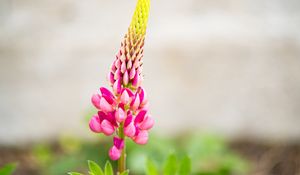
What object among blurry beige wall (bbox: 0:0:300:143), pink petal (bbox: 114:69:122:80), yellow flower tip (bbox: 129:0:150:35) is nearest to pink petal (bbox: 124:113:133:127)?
pink petal (bbox: 114:69:122:80)

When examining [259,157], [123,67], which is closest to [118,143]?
[123,67]

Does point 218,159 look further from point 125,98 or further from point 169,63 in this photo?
point 125,98

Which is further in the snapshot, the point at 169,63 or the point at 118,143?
the point at 169,63

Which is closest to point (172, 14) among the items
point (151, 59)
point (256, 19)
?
point (151, 59)

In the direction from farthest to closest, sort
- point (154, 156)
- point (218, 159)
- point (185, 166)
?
point (218, 159) < point (154, 156) < point (185, 166)

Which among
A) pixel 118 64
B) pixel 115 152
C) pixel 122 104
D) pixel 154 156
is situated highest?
pixel 154 156

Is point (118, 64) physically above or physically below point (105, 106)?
above

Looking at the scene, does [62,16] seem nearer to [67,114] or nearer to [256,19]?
[67,114]

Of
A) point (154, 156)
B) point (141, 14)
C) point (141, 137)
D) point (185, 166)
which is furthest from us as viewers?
point (154, 156)
